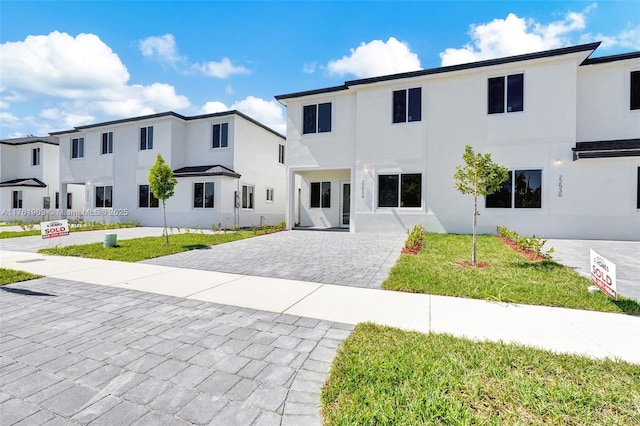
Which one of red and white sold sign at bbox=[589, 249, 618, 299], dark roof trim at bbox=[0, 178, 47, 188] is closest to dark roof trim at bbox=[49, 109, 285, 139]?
dark roof trim at bbox=[0, 178, 47, 188]

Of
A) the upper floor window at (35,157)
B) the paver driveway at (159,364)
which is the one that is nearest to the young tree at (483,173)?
the paver driveway at (159,364)

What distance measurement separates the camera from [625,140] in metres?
12.2

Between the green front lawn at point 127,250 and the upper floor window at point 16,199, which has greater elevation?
the upper floor window at point 16,199

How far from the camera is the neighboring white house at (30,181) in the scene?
85.9 ft

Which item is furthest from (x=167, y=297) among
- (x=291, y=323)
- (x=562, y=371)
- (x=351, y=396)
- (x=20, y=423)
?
(x=562, y=371)

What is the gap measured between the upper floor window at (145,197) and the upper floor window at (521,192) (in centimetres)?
2089

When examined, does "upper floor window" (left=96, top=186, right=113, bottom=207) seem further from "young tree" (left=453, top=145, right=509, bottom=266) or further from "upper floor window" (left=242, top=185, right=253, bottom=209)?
"young tree" (left=453, top=145, right=509, bottom=266)

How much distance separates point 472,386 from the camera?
2465mm

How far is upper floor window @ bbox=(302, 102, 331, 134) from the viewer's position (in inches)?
633

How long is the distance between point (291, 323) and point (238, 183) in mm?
16857

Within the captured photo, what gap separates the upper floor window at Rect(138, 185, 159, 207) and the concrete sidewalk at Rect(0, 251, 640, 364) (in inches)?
575

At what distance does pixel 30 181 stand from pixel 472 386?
122 feet

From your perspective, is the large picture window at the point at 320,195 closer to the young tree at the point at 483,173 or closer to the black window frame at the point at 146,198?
the black window frame at the point at 146,198

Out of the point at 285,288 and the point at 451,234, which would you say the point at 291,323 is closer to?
the point at 285,288
